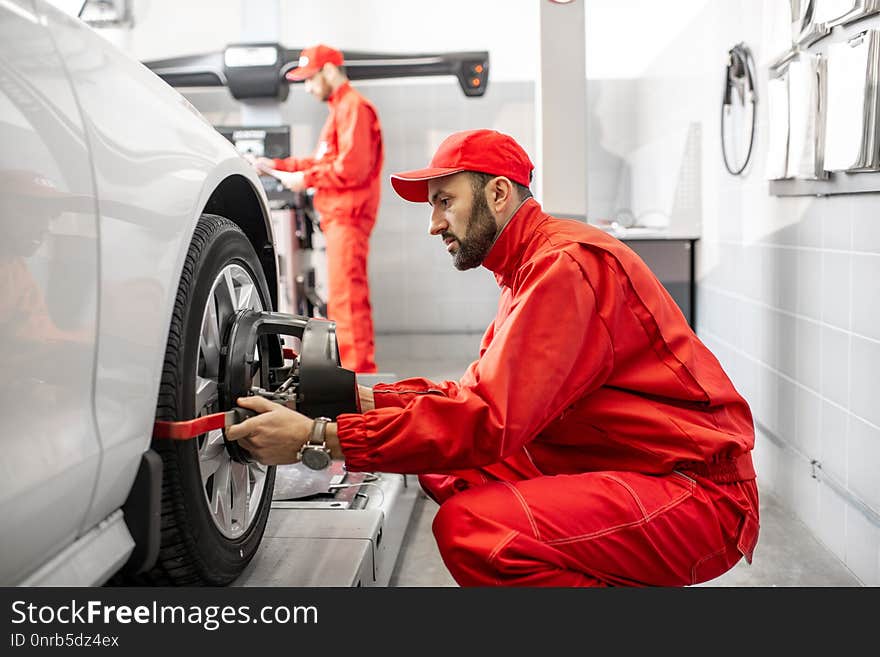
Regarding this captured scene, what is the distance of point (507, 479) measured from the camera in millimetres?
1988

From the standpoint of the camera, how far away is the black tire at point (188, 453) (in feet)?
4.76

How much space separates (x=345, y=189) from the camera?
4.97 metres

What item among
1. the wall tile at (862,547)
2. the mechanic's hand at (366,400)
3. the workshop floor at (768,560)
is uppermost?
the mechanic's hand at (366,400)

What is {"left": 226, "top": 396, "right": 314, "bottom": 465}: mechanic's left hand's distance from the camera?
1.61m

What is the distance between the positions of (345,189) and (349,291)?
552 mm

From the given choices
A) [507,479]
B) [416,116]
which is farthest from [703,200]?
[507,479]

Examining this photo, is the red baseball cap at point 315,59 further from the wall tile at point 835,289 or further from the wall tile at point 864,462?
the wall tile at point 864,462

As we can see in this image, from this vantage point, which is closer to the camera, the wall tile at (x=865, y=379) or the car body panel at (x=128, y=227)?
the car body panel at (x=128, y=227)

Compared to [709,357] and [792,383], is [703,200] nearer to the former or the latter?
[792,383]

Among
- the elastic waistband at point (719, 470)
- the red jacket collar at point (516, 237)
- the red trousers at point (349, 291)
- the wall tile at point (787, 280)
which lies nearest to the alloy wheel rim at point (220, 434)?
the red jacket collar at point (516, 237)

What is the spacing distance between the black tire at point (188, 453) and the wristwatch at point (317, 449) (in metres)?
0.18

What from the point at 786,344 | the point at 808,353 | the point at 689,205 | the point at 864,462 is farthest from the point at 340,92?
the point at 864,462

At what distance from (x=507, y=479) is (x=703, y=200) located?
3.12 meters

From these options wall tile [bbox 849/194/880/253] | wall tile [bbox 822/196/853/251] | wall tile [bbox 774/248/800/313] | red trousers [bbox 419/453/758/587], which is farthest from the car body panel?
wall tile [bbox 774/248/800/313]
